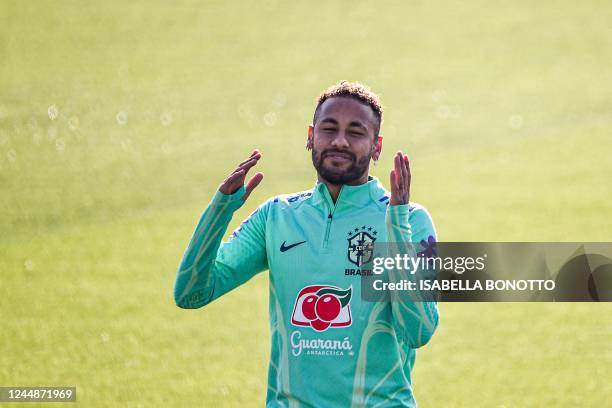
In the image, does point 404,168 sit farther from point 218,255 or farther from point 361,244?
point 218,255

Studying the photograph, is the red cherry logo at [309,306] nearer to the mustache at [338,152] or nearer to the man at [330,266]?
the man at [330,266]

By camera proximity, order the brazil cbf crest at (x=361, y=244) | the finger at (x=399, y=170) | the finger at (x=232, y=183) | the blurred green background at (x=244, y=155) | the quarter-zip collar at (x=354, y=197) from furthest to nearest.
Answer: the blurred green background at (x=244, y=155), the quarter-zip collar at (x=354, y=197), the brazil cbf crest at (x=361, y=244), the finger at (x=232, y=183), the finger at (x=399, y=170)

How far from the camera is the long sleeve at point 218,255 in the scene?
15.2 ft

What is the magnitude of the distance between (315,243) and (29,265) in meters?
8.54

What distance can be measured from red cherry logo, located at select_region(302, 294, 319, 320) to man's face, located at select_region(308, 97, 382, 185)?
558 millimetres

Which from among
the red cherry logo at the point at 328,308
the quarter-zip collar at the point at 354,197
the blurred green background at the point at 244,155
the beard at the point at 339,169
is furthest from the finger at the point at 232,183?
the blurred green background at the point at 244,155

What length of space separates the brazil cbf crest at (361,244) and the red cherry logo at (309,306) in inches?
9.5

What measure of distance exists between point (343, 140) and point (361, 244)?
48cm

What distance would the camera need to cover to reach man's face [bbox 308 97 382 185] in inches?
188

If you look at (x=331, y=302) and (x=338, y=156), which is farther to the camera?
(x=338, y=156)

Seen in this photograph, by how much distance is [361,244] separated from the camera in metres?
4.77

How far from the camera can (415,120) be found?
1961cm

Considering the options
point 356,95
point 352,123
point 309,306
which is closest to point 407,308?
point 309,306

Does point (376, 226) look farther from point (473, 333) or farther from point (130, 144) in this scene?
point (130, 144)
